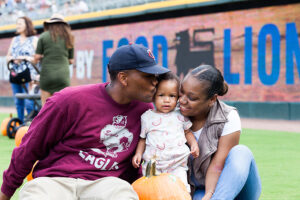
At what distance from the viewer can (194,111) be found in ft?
11.9

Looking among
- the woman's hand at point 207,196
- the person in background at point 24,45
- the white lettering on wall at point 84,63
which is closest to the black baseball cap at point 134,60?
the woman's hand at point 207,196

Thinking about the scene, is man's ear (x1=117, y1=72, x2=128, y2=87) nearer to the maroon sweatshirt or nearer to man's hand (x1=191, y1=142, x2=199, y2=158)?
the maroon sweatshirt

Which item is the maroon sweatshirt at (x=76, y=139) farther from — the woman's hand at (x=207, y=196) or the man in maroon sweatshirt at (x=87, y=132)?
the woman's hand at (x=207, y=196)

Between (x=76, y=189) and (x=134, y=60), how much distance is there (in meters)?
0.89

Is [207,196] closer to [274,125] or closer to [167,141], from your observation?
[167,141]

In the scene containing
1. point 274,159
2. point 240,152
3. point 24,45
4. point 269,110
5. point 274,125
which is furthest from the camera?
point 269,110

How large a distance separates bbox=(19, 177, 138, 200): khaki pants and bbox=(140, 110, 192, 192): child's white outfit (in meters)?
0.38

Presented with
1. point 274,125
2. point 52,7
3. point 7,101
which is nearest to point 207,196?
point 274,125

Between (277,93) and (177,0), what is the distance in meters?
4.39

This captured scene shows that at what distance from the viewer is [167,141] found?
11.9 ft

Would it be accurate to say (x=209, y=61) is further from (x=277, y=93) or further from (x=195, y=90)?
(x=195, y=90)

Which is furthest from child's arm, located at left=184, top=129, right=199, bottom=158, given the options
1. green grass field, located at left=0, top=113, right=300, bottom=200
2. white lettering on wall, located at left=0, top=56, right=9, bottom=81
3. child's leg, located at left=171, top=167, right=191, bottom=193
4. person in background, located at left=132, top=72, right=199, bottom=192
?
white lettering on wall, located at left=0, top=56, right=9, bottom=81

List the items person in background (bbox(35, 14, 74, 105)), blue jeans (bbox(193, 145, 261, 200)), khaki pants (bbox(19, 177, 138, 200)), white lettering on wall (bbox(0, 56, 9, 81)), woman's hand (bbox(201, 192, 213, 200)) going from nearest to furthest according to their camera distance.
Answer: khaki pants (bbox(19, 177, 138, 200))
blue jeans (bbox(193, 145, 261, 200))
woman's hand (bbox(201, 192, 213, 200))
person in background (bbox(35, 14, 74, 105))
white lettering on wall (bbox(0, 56, 9, 81))

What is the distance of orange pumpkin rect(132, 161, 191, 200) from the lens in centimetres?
345
